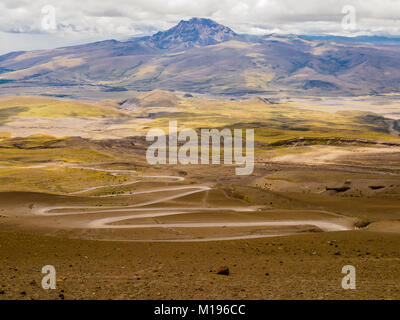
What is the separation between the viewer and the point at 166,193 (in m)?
63.5

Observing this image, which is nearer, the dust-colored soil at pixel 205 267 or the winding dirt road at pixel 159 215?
the dust-colored soil at pixel 205 267

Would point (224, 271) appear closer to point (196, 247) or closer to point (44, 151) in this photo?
point (196, 247)

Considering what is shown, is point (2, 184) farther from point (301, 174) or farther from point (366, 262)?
point (366, 262)

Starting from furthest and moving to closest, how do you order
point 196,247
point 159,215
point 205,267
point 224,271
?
point 159,215, point 196,247, point 205,267, point 224,271

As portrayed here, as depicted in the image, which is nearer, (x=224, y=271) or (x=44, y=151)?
(x=224, y=271)

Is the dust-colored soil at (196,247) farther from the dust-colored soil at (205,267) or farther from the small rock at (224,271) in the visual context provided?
the small rock at (224,271)

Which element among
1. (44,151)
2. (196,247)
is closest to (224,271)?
(196,247)

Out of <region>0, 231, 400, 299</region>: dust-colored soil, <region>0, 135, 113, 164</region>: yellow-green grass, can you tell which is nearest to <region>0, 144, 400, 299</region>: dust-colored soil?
<region>0, 231, 400, 299</region>: dust-colored soil

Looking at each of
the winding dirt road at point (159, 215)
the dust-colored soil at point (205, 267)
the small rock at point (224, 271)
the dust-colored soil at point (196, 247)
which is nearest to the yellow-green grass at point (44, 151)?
the winding dirt road at point (159, 215)

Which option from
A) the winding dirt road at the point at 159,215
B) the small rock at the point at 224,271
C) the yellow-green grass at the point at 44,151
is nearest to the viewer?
the small rock at the point at 224,271

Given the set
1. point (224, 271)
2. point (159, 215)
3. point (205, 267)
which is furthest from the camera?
point (159, 215)

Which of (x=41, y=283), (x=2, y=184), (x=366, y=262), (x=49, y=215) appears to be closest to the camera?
(x=41, y=283)
